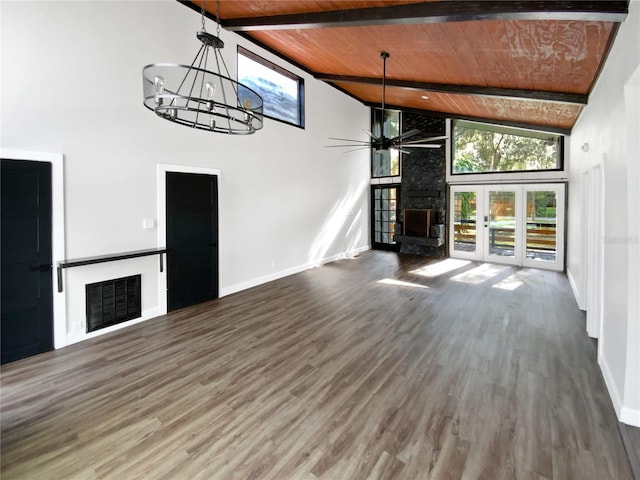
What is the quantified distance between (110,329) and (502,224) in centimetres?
854

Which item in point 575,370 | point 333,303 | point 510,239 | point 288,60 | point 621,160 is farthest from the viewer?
point 510,239

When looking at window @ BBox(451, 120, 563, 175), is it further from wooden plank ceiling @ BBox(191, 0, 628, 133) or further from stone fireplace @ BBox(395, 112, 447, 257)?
wooden plank ceiling @ BBox(191, 0, 628, 133)

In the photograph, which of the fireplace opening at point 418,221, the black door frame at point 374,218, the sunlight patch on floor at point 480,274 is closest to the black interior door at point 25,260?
the sunlight patch on floor at point 480,274

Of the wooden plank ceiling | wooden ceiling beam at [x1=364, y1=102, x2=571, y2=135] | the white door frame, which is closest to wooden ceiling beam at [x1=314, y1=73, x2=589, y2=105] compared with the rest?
the wooden plank ceiling

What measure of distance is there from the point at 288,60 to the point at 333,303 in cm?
523

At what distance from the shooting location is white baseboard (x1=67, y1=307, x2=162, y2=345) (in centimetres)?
358

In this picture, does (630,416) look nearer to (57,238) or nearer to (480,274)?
(480,274)

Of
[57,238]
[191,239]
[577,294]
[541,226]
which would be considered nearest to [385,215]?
[541,226]

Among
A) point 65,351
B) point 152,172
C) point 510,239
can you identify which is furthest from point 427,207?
point 65,351

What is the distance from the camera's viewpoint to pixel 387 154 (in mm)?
10000

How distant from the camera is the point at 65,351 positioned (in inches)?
134

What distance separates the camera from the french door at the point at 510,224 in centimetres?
724

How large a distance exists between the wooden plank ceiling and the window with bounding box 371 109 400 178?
2676mm

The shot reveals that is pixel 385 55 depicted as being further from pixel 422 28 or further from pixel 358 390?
pixel 358 390
